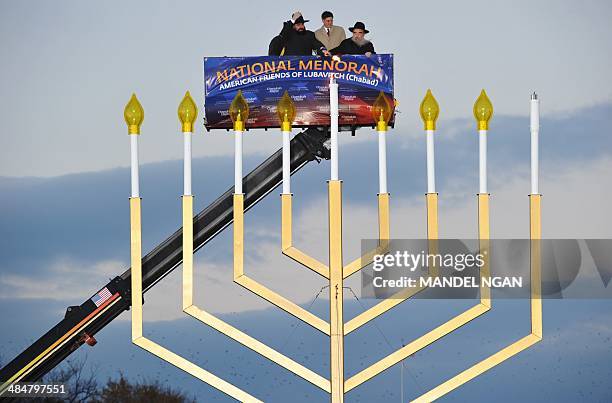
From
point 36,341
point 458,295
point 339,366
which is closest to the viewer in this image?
point 339,366

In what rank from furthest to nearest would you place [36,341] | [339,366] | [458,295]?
[36,341] < [458,295] < [339,366]

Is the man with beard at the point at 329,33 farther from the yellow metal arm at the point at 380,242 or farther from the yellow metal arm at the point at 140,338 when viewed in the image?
the yellow metal arm at the point at 140,338

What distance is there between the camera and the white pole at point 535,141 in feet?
40.7

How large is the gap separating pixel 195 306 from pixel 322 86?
2.53 m

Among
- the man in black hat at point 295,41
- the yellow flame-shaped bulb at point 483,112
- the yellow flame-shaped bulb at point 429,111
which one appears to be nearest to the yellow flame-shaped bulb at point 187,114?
the man in black hat at point 295,41

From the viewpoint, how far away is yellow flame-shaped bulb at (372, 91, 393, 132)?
1269 cm

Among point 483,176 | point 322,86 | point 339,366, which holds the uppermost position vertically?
point 322,86

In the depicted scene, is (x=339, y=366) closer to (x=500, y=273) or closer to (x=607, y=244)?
(x=500, y=273)

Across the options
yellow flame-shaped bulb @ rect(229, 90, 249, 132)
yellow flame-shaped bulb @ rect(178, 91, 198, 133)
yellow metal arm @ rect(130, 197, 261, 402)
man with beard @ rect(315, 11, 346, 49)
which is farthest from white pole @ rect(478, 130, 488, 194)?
yellow metal arm @ rect(130, 197, 261, 402)

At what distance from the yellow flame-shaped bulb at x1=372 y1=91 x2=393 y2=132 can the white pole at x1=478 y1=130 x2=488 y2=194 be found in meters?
0.88

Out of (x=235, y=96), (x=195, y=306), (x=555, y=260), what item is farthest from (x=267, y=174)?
(x=555, y=260)

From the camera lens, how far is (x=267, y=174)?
13.7 m

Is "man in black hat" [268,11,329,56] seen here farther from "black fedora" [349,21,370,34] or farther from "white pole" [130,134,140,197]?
"white pole" [130,134,140,197]

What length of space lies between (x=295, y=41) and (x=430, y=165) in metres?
2.27
